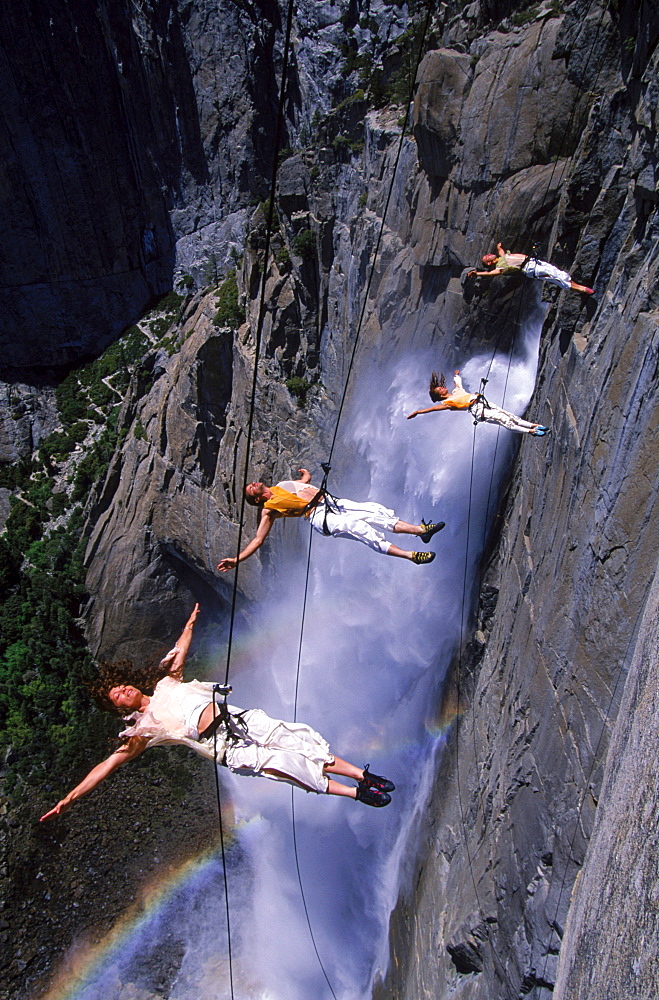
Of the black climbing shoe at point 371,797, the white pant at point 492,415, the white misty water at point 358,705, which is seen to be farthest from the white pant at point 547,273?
the black climbing shoe at point 371,797

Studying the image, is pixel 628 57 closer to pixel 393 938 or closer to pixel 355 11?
pixel 355 11

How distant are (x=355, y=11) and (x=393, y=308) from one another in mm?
9881

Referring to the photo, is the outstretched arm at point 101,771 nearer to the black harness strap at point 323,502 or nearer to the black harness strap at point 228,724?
the black harness strap at point 228,724

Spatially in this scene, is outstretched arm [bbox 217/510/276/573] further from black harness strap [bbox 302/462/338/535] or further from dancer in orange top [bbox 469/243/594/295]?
dancer in orange top [bbox 469/243/594/295]

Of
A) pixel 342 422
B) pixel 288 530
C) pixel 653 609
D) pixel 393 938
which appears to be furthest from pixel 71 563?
pixel 653 609

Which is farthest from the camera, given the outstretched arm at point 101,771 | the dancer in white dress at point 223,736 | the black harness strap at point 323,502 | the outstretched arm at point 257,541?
the black harness strap at point 323,502

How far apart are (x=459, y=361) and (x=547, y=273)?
15.0ft

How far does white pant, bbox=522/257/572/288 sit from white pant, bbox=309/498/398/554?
361 centimetres

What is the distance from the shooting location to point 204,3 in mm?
25781

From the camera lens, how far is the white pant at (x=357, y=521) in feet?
27.6

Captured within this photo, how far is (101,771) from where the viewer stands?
611cm

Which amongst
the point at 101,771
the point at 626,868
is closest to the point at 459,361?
the point at 101,771

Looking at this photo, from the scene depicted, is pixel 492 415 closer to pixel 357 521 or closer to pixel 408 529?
pixel 408 529

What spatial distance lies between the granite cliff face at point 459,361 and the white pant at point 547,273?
0.33m
